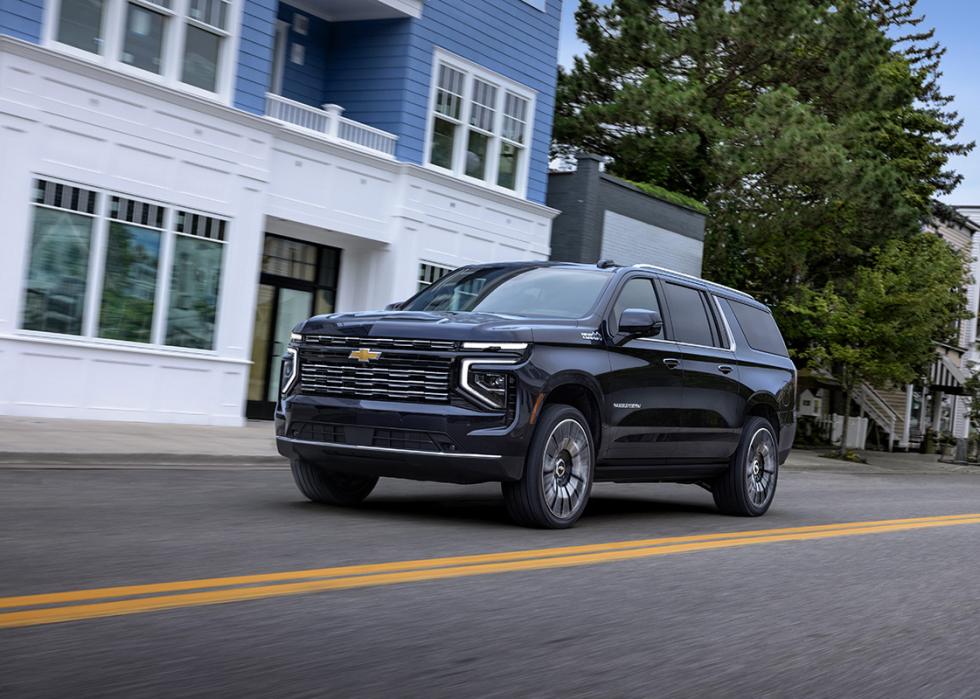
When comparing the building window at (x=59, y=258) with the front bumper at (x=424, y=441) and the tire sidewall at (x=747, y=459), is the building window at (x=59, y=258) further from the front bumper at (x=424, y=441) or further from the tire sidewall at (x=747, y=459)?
the tire sidewall at (x=747, y=459)

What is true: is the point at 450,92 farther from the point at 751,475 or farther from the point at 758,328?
the point at 751,475

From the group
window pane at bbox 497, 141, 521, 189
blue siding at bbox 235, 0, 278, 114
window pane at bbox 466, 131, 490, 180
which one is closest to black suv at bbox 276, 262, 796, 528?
blue siding at bbox 235, 0, 278, 114

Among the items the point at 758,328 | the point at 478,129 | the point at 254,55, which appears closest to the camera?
the point at 758,328

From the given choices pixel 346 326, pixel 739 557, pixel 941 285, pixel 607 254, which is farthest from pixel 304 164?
pixel 941 285

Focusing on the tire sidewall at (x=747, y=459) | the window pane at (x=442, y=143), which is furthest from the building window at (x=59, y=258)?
the tire sidewall at (x=747, y=459)

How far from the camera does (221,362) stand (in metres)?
17.9

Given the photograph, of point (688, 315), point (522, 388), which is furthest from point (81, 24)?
point (522, 388)

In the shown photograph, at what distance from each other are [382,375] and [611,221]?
62.2 feet

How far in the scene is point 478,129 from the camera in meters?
22.9

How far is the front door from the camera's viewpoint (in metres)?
20.6

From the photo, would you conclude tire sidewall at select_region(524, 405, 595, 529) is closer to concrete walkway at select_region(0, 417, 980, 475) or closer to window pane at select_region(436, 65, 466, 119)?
concrete walkway at select_region(0, 417, 980, 475)

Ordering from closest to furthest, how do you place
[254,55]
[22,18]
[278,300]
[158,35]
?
[22,18]
[158,35]
[254,55]
[278,300]

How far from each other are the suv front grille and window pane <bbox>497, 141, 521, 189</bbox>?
607 inches

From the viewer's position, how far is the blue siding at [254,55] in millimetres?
18078
